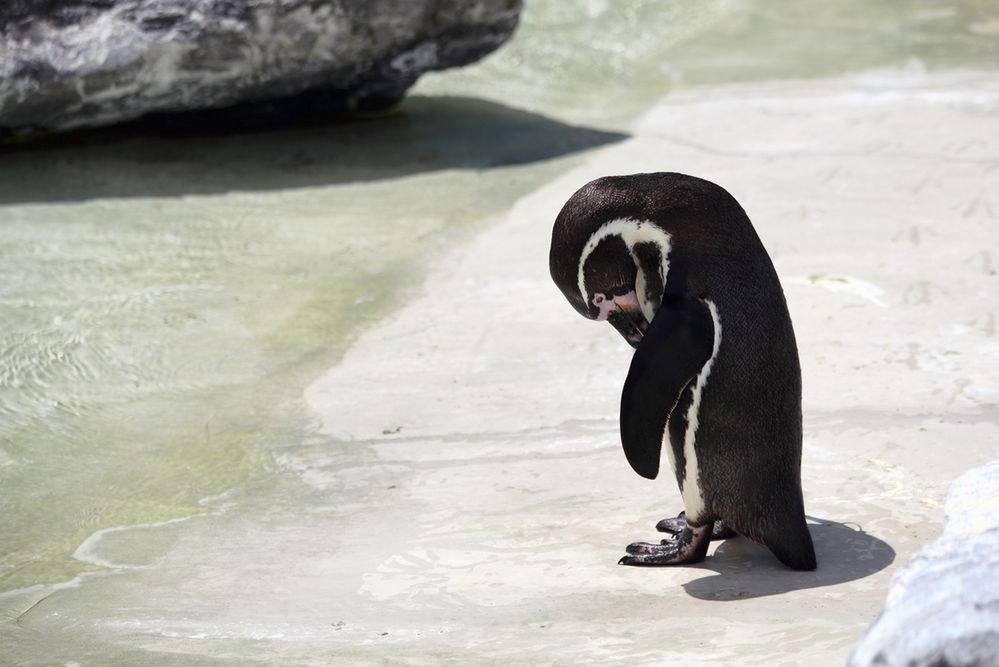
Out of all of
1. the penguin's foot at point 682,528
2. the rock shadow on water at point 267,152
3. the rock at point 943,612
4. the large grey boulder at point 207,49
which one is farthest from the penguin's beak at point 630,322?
the large grey boulder at point 207,49

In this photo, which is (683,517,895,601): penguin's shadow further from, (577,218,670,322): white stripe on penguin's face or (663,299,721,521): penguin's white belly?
(577,218,670,322): white stripe on penguin's face

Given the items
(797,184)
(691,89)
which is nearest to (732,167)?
(797,184)

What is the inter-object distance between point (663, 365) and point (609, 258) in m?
0.30

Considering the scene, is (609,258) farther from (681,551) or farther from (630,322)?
(681,551)

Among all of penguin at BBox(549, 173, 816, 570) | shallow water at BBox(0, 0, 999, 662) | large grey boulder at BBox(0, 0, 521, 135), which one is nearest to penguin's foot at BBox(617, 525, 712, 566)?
penguin at BBox(549, 173, 816, 570)

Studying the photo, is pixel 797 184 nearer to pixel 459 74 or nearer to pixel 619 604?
pixel 459 74

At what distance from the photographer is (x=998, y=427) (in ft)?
11.2

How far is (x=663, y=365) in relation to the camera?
2600mm

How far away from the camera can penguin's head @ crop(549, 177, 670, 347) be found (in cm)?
273

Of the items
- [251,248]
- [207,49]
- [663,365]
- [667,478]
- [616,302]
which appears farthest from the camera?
[207,49]

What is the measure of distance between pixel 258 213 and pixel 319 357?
1519 mm

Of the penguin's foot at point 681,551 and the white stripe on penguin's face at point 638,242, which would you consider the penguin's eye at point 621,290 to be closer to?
the white stripe on penguin's face at point 638,242


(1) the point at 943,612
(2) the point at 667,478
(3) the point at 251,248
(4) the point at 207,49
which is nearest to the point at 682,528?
(2) the point at 667,478

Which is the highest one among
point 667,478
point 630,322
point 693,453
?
point 630,322
